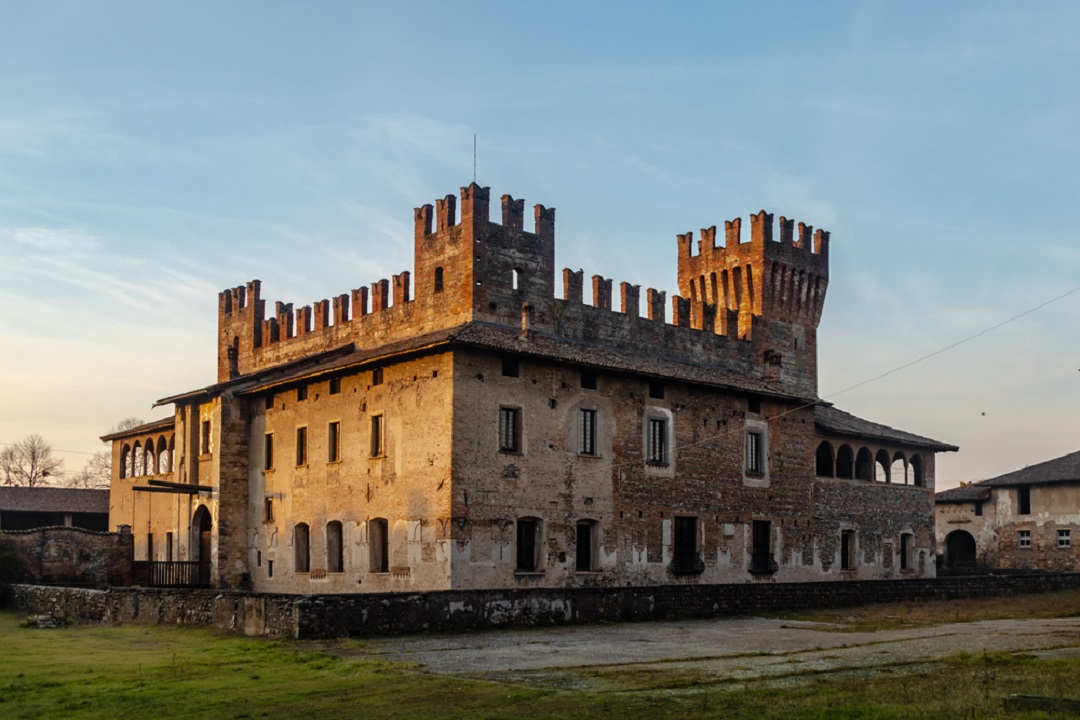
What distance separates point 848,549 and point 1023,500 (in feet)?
49.9

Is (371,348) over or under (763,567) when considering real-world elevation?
over

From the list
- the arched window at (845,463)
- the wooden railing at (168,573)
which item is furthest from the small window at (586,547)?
the arched window at (845,463)

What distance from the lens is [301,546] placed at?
101ft

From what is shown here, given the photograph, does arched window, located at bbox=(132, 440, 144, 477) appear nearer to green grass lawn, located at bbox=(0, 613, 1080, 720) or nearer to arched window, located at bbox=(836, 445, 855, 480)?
arched window, located at bbox=(836, 445, 855, 480)

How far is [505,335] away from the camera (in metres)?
27.6

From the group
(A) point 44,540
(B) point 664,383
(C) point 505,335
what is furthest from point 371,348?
(A) point 44,540

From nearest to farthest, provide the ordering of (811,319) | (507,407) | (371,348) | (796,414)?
(507,407) → (371,348) → (796,414) → (811,319)

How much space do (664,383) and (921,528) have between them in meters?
13.8

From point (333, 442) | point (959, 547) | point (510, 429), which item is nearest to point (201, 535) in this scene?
point (333, 442)

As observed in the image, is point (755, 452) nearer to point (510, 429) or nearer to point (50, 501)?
point (510, 429)

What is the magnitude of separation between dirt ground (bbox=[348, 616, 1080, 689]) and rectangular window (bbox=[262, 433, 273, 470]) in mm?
14383

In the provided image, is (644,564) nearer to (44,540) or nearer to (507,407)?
(507,407)

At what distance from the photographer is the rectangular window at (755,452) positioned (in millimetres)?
32625

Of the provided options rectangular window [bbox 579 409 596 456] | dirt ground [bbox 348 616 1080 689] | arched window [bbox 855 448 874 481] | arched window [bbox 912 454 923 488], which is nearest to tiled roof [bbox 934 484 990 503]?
arched window [bbox 912 454 923 488]
